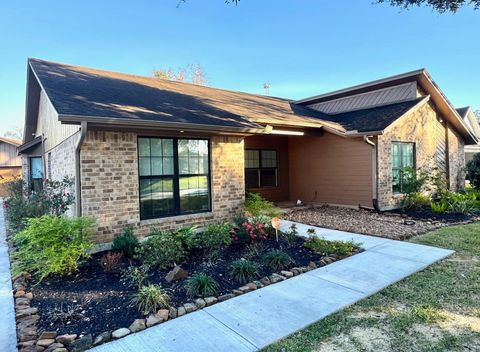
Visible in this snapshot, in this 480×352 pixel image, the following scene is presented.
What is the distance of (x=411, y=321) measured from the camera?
11.4 ft

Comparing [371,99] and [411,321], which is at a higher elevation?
[371,99]

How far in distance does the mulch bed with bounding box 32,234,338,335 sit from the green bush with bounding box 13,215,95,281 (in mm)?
265

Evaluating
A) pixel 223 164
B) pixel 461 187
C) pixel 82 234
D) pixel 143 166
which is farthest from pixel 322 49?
pixel 82 234

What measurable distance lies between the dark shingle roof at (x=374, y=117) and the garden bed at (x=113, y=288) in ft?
20.2

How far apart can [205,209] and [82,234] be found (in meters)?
3.29

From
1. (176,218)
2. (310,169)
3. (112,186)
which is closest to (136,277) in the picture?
(112,186)

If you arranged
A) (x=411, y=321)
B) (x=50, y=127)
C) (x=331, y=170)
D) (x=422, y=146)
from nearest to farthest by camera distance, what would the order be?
(x=411, y=321)
(x=50, y=127)
(x=331, y=170)
(x=422, y=146)

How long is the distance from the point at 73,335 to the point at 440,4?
7711 millimetres

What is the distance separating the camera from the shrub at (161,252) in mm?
5418

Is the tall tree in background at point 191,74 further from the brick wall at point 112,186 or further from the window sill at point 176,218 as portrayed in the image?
the brick wall at point 112,186

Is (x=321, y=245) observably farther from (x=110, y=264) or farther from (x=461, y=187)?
(x=461, y=187)

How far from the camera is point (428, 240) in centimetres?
691

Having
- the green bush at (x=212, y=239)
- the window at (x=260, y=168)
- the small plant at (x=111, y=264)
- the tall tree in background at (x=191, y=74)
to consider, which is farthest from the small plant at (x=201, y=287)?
the tall tree in background at (x=191, y=74)

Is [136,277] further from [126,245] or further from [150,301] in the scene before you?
[126,245]
